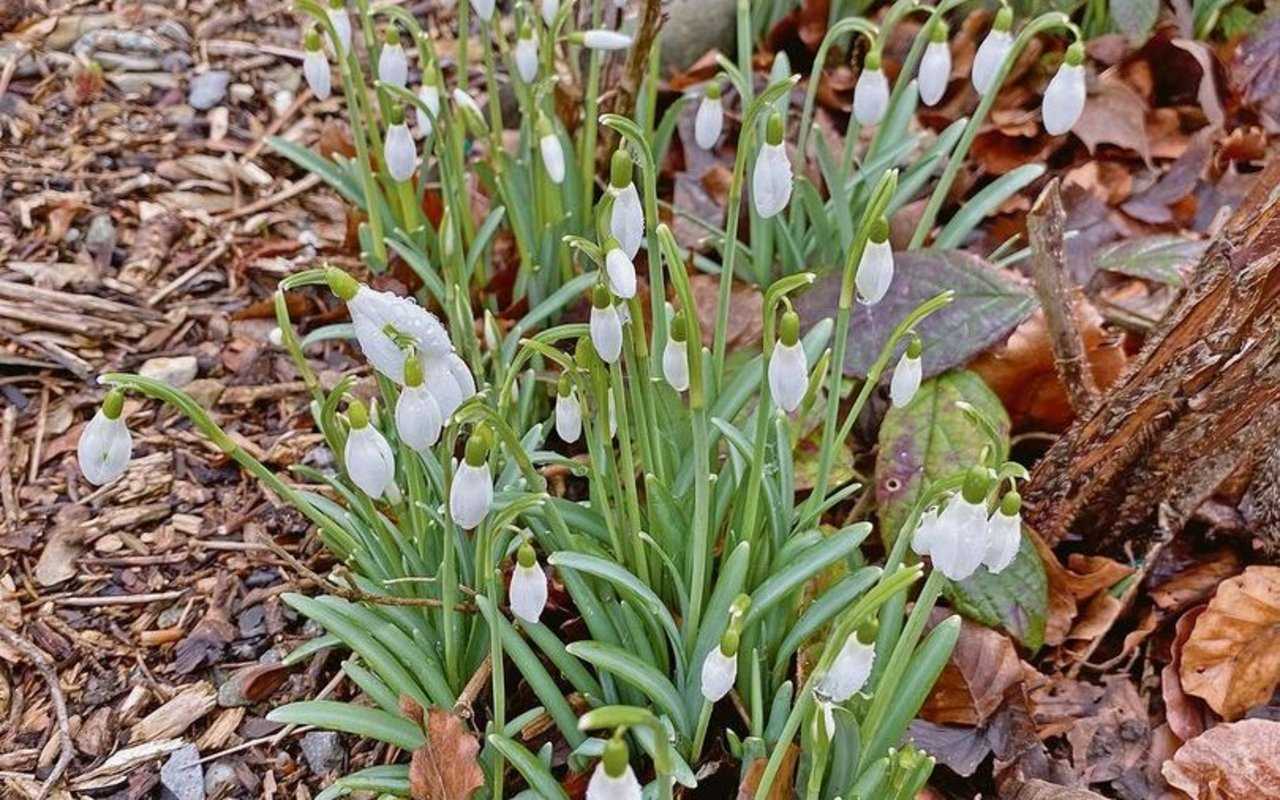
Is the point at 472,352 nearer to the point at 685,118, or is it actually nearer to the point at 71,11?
the point at 685,118

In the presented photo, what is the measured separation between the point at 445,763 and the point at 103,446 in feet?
2.01

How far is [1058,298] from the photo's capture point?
227 cm

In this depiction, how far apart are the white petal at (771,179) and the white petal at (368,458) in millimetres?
586

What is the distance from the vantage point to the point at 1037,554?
85.1 inches

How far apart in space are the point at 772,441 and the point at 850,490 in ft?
0.51

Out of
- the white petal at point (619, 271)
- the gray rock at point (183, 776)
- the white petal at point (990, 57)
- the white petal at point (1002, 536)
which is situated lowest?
the gray rock at point (183, 776)

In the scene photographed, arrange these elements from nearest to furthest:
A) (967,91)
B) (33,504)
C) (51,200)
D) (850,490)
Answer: (850,490), (33,504), (51,200), (967,91)

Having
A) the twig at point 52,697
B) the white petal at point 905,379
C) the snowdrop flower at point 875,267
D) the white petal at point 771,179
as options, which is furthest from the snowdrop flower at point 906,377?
the twig at point 52,697

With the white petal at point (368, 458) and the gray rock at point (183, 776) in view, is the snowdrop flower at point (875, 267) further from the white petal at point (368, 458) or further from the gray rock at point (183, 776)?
the gray rock at point (183, 776)

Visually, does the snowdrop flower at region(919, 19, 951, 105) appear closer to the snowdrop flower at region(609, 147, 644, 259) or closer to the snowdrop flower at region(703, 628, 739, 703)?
the snowdrop flower at region(609, 147, 644, 259)

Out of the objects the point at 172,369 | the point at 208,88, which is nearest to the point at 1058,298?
the point at 172,369

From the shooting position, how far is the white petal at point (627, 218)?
61.3 inches

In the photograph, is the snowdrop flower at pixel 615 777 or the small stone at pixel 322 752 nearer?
the snowdrop flower at pixel 615 777

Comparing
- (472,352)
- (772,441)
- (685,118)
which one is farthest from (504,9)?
(772,441)
